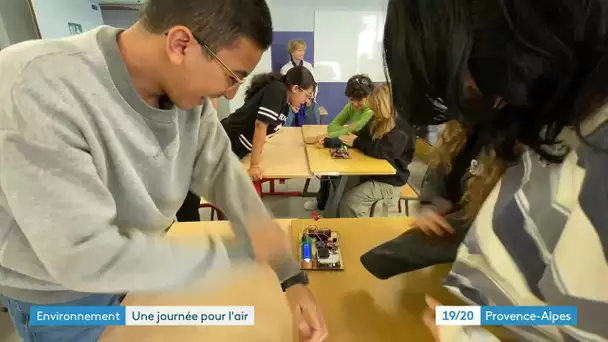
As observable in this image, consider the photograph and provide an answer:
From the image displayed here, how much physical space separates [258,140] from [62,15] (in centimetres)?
231

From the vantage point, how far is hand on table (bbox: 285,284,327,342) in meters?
0.88

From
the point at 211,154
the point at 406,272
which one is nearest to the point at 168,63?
the point at 211,154

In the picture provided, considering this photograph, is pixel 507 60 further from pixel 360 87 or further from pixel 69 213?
pixel 360 87

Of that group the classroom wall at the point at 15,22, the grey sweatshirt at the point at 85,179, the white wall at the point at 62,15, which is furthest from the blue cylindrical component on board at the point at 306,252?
the classroom wall at the point at 15,22

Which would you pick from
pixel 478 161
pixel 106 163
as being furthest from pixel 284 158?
pixel 106 163

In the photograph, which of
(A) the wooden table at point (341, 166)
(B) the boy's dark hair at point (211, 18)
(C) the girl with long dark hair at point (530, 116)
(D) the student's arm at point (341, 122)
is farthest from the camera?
(D) the student's arm at point (341, 122)

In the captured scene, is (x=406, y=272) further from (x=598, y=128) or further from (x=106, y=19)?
(x=106, y=19)

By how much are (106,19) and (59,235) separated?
15.7 feet

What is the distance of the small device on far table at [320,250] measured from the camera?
3.62 feet

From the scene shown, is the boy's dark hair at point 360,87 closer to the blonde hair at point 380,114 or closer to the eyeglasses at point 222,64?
the blonde hair at point 380,114

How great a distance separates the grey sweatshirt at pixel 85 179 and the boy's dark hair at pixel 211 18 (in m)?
0.09

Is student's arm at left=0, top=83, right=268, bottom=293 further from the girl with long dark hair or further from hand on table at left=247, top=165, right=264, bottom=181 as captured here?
hand on table at left=247, top=165, right=264, bottom=181

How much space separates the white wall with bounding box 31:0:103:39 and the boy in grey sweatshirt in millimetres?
2670

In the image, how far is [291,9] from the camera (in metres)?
5.04
